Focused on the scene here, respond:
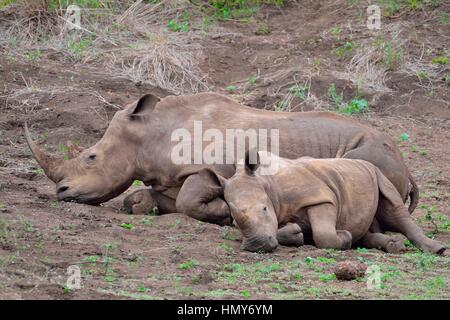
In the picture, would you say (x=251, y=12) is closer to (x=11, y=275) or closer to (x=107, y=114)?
(x=107, y=114)

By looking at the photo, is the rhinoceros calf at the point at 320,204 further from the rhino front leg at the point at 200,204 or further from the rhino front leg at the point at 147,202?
the rhino front leg at the point at 147,202

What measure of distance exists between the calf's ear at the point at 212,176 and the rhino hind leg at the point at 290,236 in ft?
2.25

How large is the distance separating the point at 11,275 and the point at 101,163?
3.75 meters

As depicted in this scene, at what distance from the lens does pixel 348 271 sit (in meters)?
8.86

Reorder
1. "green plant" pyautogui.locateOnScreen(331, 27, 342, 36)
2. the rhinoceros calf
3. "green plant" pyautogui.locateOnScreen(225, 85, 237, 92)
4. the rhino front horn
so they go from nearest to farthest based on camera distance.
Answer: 1. the rhinoceros calf
2. the rhino front horn
3. "green plant" pyautogui.locateOnScreen(225, 85, 237, 92)
4. "green plant" pyautogui.locateOnScreen(331, 27, 342, 36)

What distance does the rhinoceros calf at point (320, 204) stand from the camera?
1004 centimetres

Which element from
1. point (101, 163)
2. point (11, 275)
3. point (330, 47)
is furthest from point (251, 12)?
point (11, 275)

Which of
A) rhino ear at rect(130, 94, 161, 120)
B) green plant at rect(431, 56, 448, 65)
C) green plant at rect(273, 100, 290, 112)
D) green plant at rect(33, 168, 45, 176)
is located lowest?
green plant at rect(33, 168, 45, 176)

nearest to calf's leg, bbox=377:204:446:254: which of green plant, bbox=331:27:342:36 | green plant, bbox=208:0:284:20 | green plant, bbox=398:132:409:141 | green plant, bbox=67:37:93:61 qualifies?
green plant, bbox=398:132:409:141

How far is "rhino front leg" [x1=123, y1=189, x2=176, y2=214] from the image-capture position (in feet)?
38.2

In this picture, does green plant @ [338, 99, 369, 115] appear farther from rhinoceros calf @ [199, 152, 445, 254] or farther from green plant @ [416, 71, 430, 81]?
rhinoceros calf @ [199, 152, 445, 254]

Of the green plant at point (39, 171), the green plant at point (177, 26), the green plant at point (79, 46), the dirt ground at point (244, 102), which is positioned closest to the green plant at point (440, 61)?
the dirt ground at point (244, 102)

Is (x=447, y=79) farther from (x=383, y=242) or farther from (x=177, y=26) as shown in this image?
(x=383, y=242)

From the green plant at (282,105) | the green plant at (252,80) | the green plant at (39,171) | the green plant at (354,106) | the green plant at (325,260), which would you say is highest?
the green plant at (252,80)
